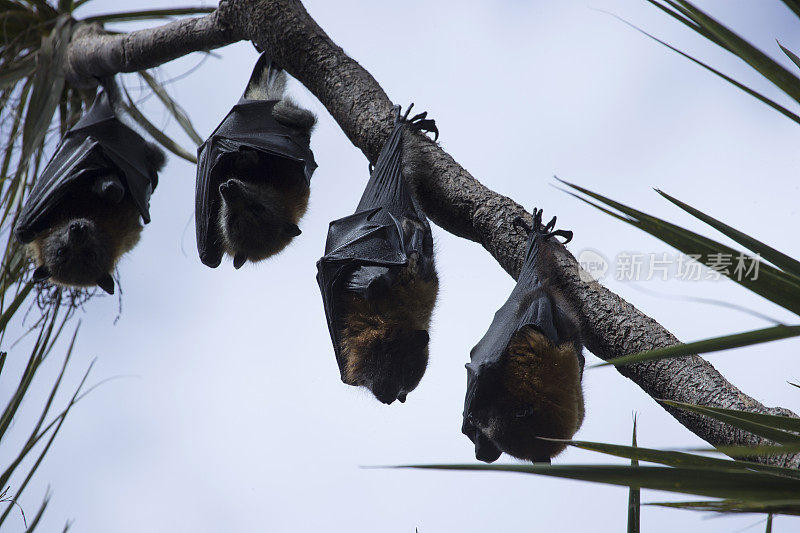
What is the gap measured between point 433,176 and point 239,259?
1582 millimetres

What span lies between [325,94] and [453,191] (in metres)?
0.90

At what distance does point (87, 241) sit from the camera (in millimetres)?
4562

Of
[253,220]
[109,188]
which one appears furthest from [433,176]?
[109,188]

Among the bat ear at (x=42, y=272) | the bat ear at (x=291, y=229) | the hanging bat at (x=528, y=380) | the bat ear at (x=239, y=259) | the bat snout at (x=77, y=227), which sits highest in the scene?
the bat ear at (x=291, y=229)

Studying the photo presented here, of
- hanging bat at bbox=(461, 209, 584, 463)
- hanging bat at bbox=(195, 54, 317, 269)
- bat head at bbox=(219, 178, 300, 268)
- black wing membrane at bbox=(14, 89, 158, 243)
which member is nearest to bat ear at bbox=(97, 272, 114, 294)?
black wing membrane at bbox=(14, 89, 158, 243)

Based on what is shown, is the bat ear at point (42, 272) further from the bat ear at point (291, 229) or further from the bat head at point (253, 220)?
the bat ear at point (291, 229)

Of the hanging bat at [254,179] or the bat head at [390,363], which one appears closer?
the bat head at [390,363]

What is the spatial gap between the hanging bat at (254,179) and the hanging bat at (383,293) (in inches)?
28.2

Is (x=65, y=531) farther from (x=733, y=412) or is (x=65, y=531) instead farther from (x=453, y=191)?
(x=733, y=412)

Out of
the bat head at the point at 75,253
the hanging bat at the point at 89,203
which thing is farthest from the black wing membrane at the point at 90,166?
the bat head at the point at 75,253

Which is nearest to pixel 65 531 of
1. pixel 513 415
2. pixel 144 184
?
pixel 513 415

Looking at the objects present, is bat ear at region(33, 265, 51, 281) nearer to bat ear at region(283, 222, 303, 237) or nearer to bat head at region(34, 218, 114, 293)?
bat head at region(34, 218, 114, 293)

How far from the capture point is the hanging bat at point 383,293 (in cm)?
341

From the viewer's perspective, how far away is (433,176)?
307 cm
